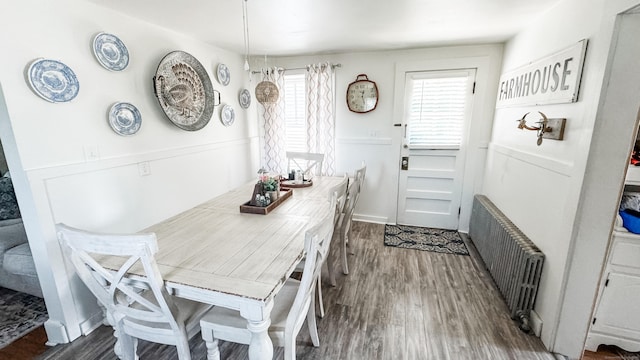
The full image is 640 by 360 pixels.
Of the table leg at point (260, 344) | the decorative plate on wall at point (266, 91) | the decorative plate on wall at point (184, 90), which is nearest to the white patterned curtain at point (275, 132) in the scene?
the decorative plate on wall at point (184, 90)

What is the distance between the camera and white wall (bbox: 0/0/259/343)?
1.56m

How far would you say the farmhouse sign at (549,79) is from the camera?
1603 mm

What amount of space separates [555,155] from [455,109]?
159cm

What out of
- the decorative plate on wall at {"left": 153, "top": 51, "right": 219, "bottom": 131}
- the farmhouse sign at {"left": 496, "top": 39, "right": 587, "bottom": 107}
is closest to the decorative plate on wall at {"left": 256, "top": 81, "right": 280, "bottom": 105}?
the decorative plate on wall at {"left": 153, "top": 51, "right": 219, "bottom": 131}

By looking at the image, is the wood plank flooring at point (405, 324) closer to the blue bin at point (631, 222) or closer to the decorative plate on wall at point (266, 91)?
the blue bin at point (631, 222)

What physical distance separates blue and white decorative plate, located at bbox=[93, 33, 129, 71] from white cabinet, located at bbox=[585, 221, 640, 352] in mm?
3482

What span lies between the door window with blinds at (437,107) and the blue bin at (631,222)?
1846 mm

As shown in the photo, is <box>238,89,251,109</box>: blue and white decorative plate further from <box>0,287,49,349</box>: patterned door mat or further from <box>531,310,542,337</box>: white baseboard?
<box>531,310,542,337</box>: white baseboard

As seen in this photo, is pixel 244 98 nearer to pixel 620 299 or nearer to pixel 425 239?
pixel 425 239

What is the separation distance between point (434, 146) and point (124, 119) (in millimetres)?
3207

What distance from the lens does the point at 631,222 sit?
1532 mm

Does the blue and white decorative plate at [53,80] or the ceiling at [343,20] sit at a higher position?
the ceiling at [343,20]

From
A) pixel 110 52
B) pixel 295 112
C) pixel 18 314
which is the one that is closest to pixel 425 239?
pixel 295 112

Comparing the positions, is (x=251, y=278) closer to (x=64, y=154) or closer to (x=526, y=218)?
(x=64, y=154)
